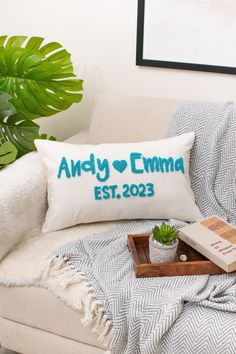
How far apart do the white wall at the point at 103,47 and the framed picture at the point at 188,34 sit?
5 cm

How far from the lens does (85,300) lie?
1278 mm

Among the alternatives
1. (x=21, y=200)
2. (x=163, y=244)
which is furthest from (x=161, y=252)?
(x=21, y=200)

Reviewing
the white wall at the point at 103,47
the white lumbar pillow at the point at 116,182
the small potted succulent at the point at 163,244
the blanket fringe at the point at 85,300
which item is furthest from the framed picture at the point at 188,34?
the blanket fringe at the point at 85,300

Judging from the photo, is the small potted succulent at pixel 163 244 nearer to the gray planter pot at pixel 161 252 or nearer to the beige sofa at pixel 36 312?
the gray planter pot at pixel 161 252

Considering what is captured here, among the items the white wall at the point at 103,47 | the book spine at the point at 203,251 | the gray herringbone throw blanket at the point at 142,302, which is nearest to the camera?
the gray herringbone throw blanket at the point at 142,302

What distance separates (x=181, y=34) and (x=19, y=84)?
712mm

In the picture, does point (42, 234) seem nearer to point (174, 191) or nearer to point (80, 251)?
point (80, 251)

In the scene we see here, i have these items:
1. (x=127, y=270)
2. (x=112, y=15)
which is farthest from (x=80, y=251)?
(x=112, y=15)

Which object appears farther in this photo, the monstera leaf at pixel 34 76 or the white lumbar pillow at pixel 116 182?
the monstera leaf at pixel 34 76

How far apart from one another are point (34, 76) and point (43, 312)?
2.98 feet

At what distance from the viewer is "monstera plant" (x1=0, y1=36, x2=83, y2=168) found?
5.65 feet

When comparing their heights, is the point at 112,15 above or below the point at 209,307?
above

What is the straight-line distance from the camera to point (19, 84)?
1.79 meters

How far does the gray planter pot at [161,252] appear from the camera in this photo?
133 cm
